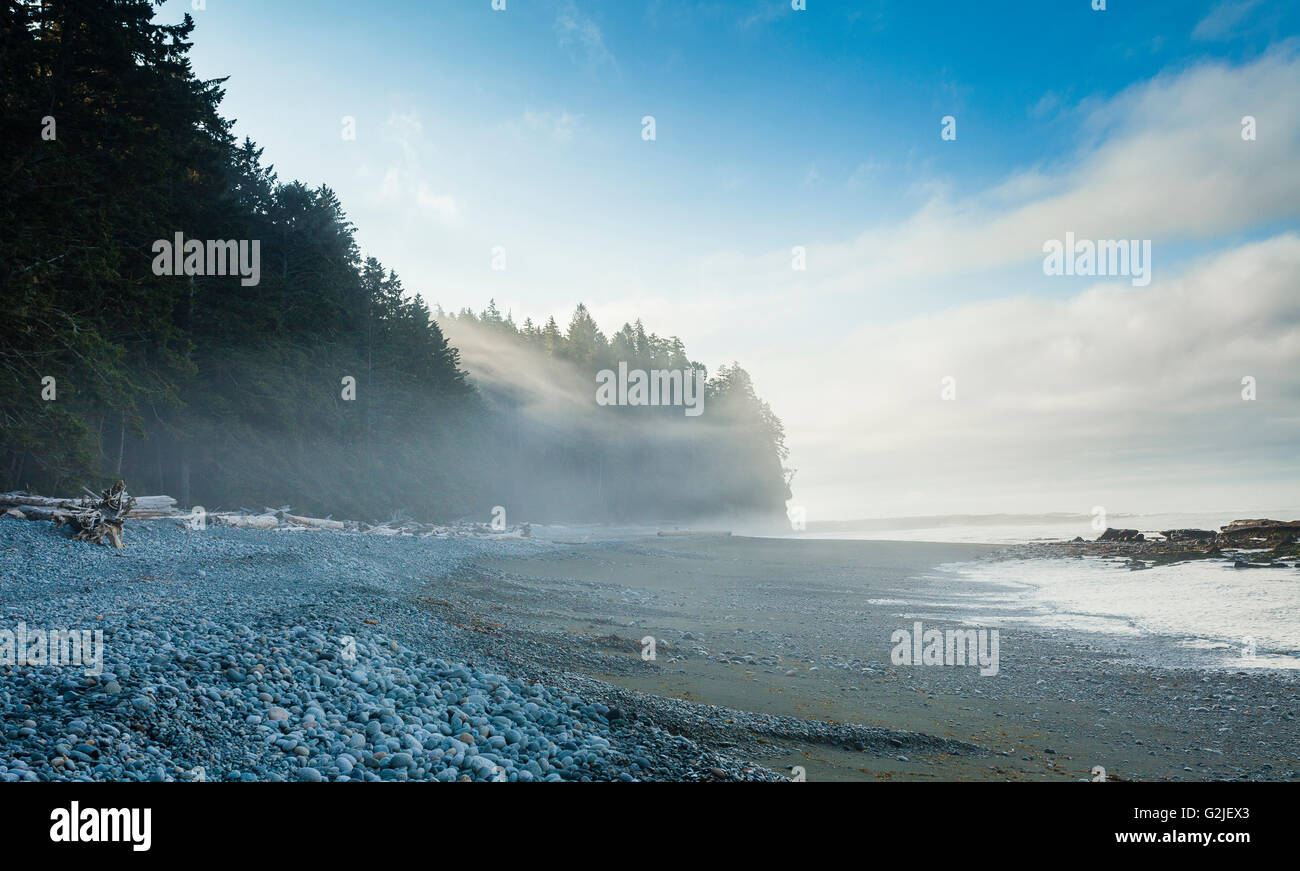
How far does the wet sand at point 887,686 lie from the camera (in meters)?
5.83

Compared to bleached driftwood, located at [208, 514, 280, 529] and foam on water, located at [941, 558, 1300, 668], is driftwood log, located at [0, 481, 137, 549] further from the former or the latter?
foam on water, located at [941, 558, 1300, 668]

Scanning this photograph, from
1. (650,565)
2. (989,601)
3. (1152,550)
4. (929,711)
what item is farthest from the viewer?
(1152,550)

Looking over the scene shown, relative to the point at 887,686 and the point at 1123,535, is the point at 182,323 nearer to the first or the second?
the point at 887,686

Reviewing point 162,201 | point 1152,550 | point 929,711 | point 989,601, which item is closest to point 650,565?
point 989,601

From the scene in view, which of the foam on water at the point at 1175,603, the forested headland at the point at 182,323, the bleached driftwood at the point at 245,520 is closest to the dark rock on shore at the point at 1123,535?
the foam on water at the point at 1175,603

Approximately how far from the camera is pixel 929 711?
7.26m

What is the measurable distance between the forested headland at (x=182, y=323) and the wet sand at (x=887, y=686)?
507 inches

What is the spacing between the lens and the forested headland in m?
16.5

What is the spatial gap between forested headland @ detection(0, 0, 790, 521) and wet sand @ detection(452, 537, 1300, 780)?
507 inches

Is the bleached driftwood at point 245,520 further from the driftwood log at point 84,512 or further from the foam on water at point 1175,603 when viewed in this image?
the foam on water at point 1175,603

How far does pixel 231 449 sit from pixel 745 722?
2961cm

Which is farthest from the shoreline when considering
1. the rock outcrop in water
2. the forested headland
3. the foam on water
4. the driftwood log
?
the rock outcrop in water

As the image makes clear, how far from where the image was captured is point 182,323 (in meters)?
26.0
